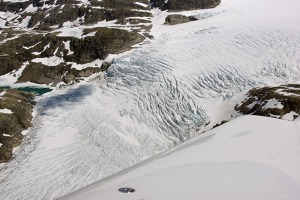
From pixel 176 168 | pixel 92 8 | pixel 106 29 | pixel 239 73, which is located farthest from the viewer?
pixel 92 8

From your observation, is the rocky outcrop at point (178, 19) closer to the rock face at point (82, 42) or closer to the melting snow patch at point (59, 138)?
the rock face at point (82, 42)

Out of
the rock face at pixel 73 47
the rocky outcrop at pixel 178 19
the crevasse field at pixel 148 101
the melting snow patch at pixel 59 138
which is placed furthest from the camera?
the rocky outcrop at pixel 178 19

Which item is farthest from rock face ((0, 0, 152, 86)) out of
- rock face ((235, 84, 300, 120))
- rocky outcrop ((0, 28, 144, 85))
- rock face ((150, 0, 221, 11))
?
rock face ((235, 84, 300, 120))

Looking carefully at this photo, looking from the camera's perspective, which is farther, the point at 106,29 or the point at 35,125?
the point at 106,29

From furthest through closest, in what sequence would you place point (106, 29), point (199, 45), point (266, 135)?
point (106, 29)
point (199, 45)
point (266, 135)

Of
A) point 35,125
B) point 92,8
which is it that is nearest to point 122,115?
point 35,125

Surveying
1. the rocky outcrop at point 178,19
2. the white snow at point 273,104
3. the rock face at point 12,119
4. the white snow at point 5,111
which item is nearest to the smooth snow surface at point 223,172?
the white snow at point 273,104

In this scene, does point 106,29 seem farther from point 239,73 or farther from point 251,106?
point 251,106

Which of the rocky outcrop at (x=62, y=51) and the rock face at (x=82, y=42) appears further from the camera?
the rock face at (x=82, y=42)
